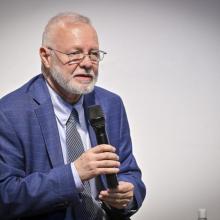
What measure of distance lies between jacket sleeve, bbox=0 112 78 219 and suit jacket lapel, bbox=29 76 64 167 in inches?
3.2

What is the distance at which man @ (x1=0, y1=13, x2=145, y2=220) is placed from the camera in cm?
131

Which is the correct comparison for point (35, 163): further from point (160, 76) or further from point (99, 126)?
point (160, 76)

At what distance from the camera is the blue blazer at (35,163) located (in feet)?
4.28

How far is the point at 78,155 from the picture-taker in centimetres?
145

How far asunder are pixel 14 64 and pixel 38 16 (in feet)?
0.81

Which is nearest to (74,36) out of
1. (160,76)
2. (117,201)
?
(117,201)

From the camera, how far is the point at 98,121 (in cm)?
119

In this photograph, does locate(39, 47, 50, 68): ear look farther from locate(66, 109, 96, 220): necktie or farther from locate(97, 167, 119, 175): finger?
locate(97, 167, 119, 175): finger

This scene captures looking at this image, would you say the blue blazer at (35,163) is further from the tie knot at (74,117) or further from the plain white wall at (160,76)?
the plain white wall at (160,76)

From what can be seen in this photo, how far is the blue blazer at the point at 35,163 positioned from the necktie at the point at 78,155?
4cm

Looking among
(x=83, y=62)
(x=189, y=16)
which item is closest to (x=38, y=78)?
(x=83, y=62)

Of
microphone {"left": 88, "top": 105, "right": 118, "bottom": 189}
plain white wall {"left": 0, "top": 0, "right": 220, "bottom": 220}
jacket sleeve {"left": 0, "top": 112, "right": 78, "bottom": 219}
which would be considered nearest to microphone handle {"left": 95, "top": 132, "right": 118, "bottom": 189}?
microphone {"left": 88, "top": 105, "right": 118, "bottom": 189}

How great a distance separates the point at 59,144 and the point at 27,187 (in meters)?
0.20

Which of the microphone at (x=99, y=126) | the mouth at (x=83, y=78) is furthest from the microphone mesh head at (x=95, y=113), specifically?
the mouth at (x=83, y=78)
